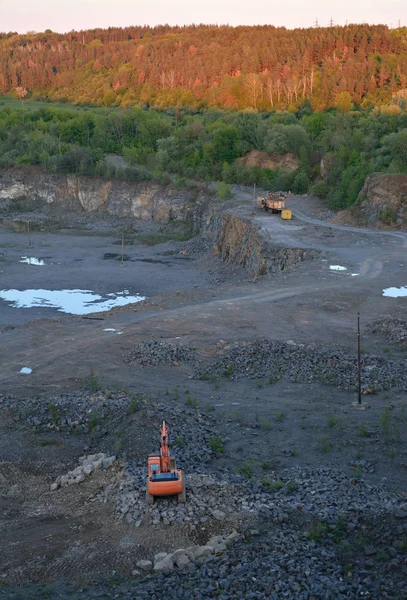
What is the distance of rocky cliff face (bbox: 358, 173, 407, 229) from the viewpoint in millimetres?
46000

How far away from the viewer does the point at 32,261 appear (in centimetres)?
5053

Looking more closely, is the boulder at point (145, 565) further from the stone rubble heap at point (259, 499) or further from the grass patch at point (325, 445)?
the grass patch at point (325, 445)

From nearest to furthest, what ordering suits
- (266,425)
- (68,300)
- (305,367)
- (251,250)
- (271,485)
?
(271,485)
(266,425)
(305,367)
(68,300)
(251,250)

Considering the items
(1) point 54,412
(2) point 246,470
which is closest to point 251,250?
(1) point 54,412

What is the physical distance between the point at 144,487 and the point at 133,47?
148887 millimetres

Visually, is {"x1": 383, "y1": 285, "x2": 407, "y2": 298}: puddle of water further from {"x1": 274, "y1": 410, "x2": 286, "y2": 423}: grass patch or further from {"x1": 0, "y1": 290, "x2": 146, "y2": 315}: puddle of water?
{"x1": 274, "y1": 410, "x2": 286, "y2": 423}: grass patch

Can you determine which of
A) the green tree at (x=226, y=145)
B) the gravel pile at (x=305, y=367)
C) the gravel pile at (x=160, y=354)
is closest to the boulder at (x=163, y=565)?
the gravel pile at (x=305, y=367)

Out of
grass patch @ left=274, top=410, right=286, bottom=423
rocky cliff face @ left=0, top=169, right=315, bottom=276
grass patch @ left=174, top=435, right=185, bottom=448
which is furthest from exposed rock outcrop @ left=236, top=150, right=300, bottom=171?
grass patch @ left=174, top=435, right=185, bottom=448

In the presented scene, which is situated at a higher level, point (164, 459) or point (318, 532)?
point (164, 459)

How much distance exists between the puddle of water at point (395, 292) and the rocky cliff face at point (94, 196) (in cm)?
3315

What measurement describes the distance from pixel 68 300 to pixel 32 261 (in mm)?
12596

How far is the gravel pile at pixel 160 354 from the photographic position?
2253cm

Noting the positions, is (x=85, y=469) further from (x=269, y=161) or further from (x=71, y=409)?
(x=269, y=161)

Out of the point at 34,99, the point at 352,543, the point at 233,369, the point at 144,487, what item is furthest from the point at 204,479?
the point at 34,99
